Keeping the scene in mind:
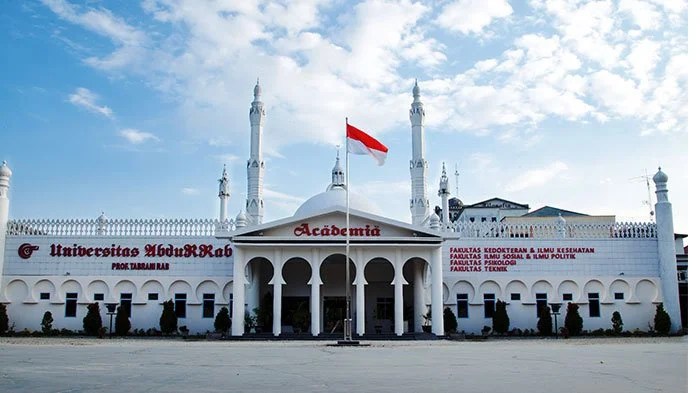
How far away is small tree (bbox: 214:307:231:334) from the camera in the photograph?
28.9 m

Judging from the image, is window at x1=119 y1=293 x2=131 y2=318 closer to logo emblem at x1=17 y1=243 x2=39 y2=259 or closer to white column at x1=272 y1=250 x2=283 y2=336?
logo emblem at x1=17 y1=243 x2=39 y2=259

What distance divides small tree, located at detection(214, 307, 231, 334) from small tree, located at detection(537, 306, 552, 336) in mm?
14663

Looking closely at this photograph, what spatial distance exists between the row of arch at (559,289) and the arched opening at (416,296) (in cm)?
130

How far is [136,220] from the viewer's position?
31250 millimetres

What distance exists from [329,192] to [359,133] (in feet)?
36.4

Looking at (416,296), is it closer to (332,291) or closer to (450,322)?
(450,322)

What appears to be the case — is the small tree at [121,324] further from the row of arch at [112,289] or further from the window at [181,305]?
the window at [181,305]

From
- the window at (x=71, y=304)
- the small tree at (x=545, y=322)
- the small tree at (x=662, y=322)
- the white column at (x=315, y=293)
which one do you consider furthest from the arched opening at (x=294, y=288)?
the small tree at (x=662, y=322)

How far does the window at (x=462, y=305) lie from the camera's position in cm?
3127

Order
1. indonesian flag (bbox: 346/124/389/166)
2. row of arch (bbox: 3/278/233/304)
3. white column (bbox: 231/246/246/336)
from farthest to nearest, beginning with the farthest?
1. row of arch (bbox: 3/278/233/304)
2. white column (bbox: 231/246/246/336)
3. indonesian flag (bbox: 346/124/389/166)

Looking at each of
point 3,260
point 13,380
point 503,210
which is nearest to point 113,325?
point 3,260

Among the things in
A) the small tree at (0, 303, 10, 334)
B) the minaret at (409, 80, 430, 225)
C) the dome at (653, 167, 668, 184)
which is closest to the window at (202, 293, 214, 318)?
the small tree at (0, 303, 10, 334)

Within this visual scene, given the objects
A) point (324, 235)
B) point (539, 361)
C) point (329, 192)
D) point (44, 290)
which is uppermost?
point (329, 192)

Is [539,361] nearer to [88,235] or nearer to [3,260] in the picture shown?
[88,235]
